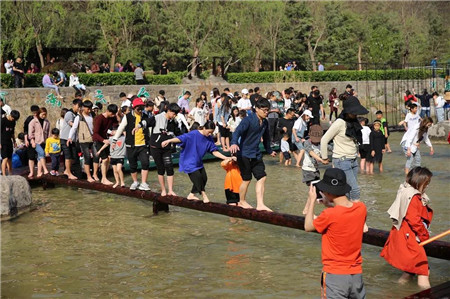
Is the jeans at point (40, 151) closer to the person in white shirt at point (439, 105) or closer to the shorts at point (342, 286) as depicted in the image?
the shorts at point (342, 286)

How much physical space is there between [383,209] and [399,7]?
6407 cm

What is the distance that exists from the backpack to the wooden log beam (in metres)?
0.84

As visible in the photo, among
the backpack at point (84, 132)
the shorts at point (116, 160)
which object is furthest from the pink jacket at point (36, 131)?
the shorts at point (116, 160)

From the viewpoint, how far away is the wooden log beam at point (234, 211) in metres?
8.22

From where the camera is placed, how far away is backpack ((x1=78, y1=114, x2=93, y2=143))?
14.3 m

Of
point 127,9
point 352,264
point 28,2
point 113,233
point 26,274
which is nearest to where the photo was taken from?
point 352,264

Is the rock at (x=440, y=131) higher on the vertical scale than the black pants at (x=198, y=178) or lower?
lower

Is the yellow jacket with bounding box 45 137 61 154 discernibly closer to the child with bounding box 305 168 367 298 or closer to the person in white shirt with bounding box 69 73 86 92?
the child with bounding box 305 168 367 298

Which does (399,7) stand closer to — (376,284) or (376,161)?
(376,161)

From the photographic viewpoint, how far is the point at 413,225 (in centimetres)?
782

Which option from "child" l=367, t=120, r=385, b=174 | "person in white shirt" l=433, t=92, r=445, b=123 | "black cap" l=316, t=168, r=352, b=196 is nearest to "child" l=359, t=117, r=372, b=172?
"child" l=367, t=120, r=385, b=174

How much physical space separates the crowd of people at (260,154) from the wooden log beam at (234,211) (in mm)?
207

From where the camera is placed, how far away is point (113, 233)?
36.5 ft

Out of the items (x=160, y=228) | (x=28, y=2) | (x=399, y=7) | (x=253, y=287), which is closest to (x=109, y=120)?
(x=160, y=228)
